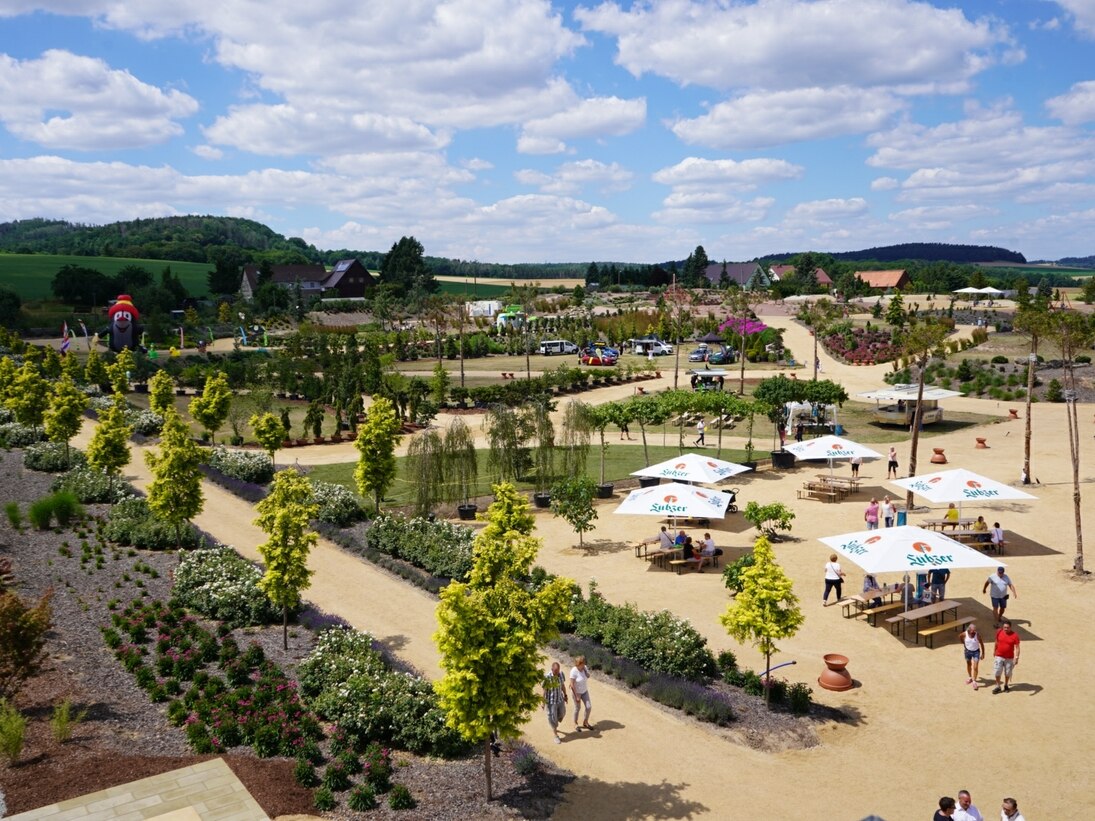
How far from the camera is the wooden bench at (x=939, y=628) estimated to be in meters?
17.0

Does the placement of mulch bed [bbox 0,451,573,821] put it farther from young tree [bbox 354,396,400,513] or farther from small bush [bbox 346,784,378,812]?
young tree [bbox 354,396,400,513]

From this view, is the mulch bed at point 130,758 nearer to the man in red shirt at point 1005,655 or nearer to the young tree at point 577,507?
the young tree at point 577,507

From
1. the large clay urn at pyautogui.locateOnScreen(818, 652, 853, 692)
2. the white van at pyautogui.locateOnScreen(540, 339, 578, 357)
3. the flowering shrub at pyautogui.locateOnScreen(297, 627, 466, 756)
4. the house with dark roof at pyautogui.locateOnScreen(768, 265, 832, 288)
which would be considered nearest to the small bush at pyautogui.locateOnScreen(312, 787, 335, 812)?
the flowering shrub at pyautogui.locateOnScreen(297, 627, 466, 756)

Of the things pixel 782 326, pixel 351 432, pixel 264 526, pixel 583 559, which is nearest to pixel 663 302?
pixel 782 326

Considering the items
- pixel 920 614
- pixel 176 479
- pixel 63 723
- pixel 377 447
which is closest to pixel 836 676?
pixel 920 614

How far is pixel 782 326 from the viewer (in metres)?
83.7

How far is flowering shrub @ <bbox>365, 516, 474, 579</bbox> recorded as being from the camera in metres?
20.9

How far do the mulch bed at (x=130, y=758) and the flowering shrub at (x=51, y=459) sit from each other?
14.6 metres

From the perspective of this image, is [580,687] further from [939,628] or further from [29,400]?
[29,400]

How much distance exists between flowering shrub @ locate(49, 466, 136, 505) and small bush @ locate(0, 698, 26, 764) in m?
15.8

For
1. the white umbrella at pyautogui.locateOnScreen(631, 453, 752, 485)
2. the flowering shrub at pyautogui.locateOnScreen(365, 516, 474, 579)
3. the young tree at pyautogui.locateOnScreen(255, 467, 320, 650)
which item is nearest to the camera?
the young tree at pyautogui.locateOnScreen(255, 467, 320, 650)

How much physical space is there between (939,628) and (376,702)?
1118 cm

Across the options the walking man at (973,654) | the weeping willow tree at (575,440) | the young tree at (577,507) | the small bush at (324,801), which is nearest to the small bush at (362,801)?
the small bush at (324,801)

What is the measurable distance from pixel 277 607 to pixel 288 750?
20.3 ft
